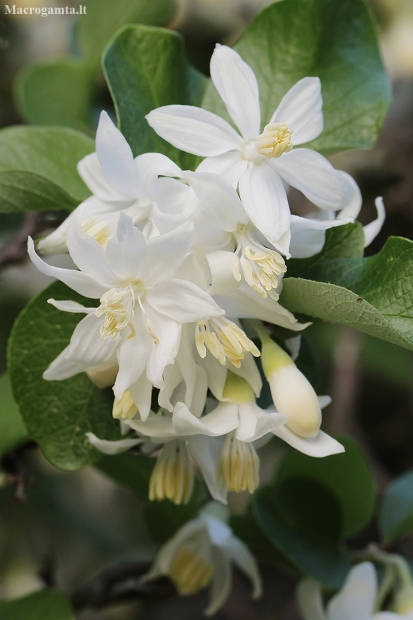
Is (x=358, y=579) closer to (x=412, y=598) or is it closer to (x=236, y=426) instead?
(x=412, y=598)

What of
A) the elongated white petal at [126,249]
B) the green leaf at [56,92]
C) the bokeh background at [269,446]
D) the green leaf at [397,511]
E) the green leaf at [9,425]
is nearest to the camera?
the elongated white petal at [126,249]

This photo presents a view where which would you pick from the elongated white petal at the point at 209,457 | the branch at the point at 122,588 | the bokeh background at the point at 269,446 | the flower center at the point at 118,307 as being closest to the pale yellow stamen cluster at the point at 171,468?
the elongated white petal at the point at 209,457

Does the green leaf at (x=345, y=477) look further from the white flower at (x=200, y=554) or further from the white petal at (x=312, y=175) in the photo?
the white petal at (x=312, y=175)

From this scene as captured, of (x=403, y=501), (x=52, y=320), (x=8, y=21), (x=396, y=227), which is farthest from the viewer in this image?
(x=396, y=227)

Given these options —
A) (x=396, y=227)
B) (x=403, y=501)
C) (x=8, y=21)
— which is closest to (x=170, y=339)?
(x=403, y=501)

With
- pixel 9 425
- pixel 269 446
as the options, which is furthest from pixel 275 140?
pixel 269 446

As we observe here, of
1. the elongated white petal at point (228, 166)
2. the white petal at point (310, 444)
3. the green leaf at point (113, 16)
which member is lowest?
the white petal at point (310, 444)

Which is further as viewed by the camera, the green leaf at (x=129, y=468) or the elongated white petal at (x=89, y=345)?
the green leaf at (x=129, y=468)
